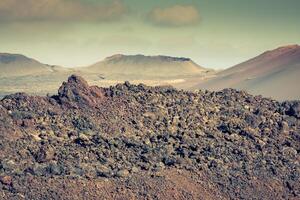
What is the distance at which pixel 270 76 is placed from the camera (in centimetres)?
11062

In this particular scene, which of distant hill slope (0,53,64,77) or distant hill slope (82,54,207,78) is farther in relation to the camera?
distant hill slope (82,54,207,78)

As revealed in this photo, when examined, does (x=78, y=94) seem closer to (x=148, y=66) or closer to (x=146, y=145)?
(x=146, y=145)

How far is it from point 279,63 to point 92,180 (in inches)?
3691

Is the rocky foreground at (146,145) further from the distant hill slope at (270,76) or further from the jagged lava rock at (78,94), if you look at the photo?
the distant hill slope at (270,76)

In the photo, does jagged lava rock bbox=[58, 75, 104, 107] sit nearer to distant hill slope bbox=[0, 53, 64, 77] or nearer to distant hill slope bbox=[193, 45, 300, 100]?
distant hill slope bbox=[193, 45, 300, 100]

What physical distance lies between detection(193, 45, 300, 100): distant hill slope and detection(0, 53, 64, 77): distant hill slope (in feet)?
179

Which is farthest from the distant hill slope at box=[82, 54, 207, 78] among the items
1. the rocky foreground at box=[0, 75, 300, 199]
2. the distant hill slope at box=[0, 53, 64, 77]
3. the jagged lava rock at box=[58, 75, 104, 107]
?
the jagged lava rock at box=[58, 75, 104, 107]

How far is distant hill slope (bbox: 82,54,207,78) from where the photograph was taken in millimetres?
183425

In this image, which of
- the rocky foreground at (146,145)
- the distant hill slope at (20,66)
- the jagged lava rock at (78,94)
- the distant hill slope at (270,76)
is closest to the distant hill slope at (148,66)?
the distant hill slope at (20,66)

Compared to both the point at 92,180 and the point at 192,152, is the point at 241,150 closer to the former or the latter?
the point at 192,152

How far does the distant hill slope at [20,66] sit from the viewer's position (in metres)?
170

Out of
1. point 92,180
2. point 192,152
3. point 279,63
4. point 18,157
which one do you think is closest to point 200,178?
point 192,152

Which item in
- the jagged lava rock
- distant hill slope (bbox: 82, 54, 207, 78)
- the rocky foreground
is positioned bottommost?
distant hill slope (bbox: 82, 54, 207, 78)

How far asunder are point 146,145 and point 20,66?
14800 centimetres
